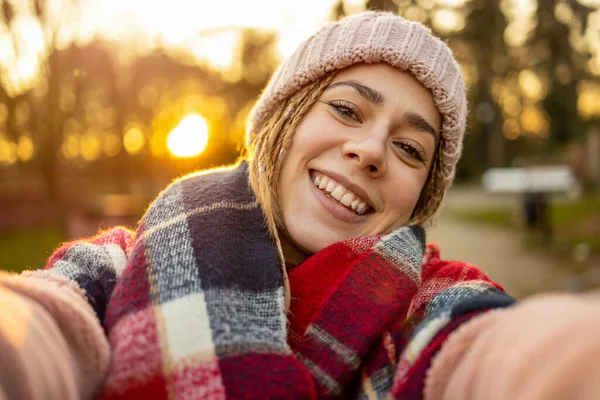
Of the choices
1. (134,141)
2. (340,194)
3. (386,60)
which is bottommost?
(134,141)

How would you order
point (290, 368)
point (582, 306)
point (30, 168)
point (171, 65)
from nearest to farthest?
point (582, 306) → point (290, 368) → point (30, 168) → point (171, 65)

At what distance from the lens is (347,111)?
1.89 metres

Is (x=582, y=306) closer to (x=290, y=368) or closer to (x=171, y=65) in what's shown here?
(x=290, y=368)

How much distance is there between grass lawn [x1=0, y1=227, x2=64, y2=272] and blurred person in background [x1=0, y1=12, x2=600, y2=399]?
7329 mm

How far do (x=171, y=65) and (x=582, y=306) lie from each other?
24.1 metres

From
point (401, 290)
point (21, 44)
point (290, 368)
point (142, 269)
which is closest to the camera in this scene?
point (290, 368)

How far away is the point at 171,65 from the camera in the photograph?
77.2 feet

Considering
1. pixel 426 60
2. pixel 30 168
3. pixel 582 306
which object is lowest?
pixel 30 168

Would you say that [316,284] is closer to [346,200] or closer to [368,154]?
[346,200]

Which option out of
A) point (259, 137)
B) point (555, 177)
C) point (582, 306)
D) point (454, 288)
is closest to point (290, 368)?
point (454, 288)

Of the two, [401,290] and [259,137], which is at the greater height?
[259,137]

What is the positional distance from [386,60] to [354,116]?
0.79ft

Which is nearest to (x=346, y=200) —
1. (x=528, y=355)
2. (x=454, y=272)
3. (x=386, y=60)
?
(x=454, y=272)

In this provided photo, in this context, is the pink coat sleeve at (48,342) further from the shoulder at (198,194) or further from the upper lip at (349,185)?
the upper lip at (349,185)
